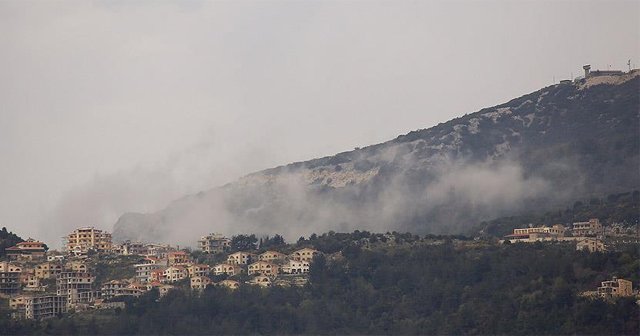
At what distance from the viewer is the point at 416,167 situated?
157 m

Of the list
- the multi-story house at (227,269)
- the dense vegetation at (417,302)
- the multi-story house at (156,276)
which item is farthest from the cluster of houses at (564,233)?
the multi-story house at (156,276)

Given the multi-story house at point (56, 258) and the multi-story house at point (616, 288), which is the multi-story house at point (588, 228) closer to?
the multi-story house at point (616, 288)

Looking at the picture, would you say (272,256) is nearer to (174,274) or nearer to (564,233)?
(174,274)

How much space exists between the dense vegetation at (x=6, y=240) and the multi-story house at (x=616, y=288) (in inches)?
1848

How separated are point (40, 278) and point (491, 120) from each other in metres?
73.2

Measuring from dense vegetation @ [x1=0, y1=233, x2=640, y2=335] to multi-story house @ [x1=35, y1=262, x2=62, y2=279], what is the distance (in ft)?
33.4

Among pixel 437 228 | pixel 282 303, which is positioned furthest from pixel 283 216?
pixel 282 303

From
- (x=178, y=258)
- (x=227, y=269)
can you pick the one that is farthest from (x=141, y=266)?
(x=227, y=269)

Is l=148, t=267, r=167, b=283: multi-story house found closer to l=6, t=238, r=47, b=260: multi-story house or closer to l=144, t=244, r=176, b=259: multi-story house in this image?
l=144, t=244, r=176, b=259: multi-story house

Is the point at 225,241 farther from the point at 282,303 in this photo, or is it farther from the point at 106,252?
the point at 282,303

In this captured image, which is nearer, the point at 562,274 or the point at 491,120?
the point at 562,274

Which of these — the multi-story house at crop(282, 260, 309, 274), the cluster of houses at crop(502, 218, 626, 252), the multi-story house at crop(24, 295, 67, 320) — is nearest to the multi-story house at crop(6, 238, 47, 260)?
the multi-story house at crop(24, 295, 67, 320)

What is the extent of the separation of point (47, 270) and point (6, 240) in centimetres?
929

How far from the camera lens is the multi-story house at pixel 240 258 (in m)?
111
